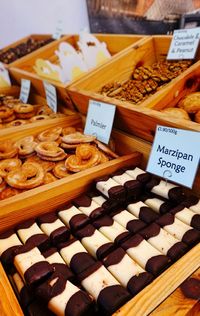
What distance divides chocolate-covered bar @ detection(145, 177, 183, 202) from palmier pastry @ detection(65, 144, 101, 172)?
0.32 metres

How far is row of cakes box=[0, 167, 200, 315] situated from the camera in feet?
2.74

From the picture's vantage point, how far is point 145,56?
84.4 inches

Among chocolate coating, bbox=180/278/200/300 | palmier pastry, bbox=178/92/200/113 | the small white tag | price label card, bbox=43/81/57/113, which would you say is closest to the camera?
chocolate coating, bbox=180/278/200/300

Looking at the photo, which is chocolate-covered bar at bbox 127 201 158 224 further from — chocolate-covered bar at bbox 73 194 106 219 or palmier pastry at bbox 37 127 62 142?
palmier pastry at bbox 37 127 62 142

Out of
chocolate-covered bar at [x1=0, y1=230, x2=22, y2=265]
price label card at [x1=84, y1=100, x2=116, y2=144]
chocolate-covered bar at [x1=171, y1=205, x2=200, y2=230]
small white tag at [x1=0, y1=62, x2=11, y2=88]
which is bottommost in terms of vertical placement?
chocolate-covered bar at [x1=0, y1=230, x2=22, y2=265]

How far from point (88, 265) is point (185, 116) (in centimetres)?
87

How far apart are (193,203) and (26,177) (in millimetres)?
772

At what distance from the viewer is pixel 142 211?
3.75 ft

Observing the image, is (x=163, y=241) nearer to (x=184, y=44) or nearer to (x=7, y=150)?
(x=7, y=150)

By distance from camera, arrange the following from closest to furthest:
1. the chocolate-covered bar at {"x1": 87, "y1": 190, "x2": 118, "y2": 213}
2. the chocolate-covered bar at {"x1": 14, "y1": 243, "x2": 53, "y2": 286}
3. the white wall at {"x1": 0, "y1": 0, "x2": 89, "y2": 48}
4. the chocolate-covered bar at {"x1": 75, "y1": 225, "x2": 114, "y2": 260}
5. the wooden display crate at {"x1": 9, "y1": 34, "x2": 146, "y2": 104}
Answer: the chocolate-covered bar at {"x1": 14, "y1": 243, "x2": 53, "y2": 286} < the chocolate-covered bar at {"x1": 75, "y1": 225, "x2": 114, "y2": 260} < the chocolate-covered bar at {"x1": 87, "y1": 190, "x2": 118, "y2": 213} < the wooden display crate at {"x1": 9, "y1": 34, "x2": 146, "y2": 104} < the white wall at {"x1": 0, "y1": 0, "x2": 89, "y2": 48}

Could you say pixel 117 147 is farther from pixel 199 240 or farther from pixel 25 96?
pixel 25 96

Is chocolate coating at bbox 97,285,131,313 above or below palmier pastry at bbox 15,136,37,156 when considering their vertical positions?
below

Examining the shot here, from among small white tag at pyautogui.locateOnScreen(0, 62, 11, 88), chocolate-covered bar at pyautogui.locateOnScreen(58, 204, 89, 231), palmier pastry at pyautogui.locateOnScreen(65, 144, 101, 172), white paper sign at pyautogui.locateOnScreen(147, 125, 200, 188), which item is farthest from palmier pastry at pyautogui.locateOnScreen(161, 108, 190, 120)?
small white tag at pyautogui.locateOnScreen(0, 62, 11, 88)

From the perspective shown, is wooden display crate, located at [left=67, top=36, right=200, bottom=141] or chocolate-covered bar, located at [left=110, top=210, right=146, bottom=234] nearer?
chocolate-covered bar, located at [left=110, top=210, right=146, bottom=234]
